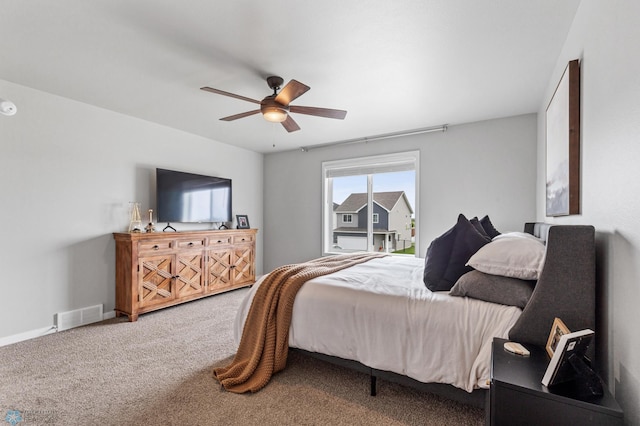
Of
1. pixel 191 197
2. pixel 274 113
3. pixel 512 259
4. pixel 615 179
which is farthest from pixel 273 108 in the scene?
pixel 191 197

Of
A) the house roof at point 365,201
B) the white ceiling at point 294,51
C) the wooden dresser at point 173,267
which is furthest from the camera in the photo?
the house roof at point 365,201

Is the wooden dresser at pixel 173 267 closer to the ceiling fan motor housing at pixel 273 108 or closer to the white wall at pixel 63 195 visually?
the white wall at pixel 63 195

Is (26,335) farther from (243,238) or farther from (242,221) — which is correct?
(242,221)

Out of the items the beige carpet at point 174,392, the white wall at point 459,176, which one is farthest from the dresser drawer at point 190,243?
the white wall at point 459,176

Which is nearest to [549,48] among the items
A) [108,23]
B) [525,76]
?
[525,76]

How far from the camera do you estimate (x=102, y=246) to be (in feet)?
11.3

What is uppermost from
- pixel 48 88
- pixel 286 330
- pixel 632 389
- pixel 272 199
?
pixel 48 88

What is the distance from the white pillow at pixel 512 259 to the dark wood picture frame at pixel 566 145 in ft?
1.24

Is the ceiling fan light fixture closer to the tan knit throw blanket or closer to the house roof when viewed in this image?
the tan knit throw blanket

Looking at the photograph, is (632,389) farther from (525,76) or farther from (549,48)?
(525,76)

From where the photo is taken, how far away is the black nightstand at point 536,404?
88 centimetres

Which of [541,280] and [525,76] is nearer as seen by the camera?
[541,280]

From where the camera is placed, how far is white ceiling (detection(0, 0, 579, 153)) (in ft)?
5.92

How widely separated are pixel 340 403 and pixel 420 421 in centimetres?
47
